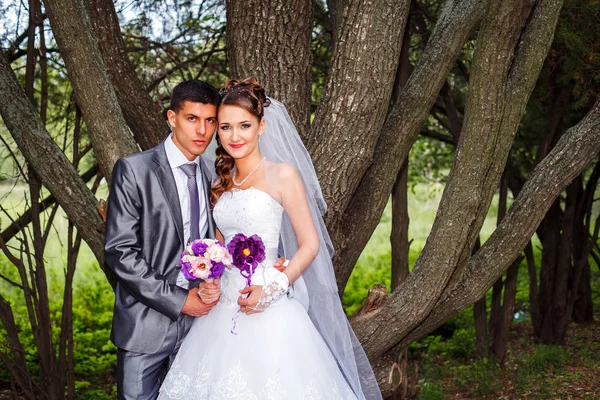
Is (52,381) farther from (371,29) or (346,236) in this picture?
(371,29)

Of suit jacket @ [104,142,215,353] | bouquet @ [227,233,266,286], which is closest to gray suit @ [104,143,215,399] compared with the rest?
suit jacket @ [104,142,215,353]

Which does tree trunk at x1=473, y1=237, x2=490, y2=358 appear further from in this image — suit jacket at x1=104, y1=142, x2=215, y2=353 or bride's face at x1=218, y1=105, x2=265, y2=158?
suit jacket at x1=104, y1=142, x2=215, y2=353

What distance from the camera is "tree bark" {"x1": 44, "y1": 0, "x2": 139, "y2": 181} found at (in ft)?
12.7

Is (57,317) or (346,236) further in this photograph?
(57,317)

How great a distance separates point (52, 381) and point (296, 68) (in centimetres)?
299

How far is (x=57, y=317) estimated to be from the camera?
30.0ft

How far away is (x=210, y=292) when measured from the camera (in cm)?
333

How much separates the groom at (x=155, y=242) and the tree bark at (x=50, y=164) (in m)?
0.67

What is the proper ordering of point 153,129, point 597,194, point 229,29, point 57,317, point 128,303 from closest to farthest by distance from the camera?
1. point 128,303
2. point 229,29
3. point 153,129
4. point 57,317
5. point 597,194

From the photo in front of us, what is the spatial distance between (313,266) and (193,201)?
67cm

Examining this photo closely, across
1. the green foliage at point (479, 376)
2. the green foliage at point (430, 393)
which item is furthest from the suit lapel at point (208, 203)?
the green foliage at point (479, 376)

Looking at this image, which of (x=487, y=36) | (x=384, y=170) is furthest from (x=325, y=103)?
(x=487, y=36)

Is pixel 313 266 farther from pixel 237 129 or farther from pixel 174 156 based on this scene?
pixel 174 156

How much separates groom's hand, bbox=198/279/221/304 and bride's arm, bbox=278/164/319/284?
33 cm
